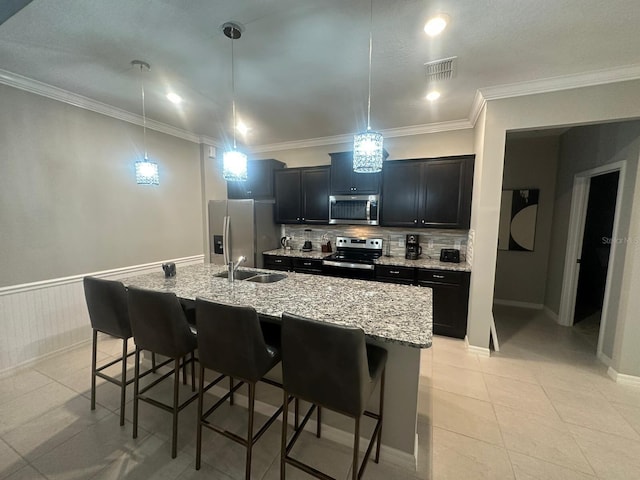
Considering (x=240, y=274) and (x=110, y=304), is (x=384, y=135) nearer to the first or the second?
(x=240, y=274)

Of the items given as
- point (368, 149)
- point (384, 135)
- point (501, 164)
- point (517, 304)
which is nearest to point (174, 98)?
point (368, 149)

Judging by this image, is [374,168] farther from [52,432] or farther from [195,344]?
[52,432]

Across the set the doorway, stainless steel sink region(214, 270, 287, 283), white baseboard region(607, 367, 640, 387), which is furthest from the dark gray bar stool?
the doorway

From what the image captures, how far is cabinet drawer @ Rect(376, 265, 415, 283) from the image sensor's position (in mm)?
3410

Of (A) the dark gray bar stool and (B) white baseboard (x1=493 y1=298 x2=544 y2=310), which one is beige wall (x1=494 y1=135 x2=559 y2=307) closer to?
(B) white baseboard (x1=493 y1=298 x2=544 y2=310)

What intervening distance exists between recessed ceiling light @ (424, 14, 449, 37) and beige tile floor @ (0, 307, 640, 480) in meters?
2.81

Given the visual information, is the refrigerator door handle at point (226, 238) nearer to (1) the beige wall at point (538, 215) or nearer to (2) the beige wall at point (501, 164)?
(2) the beige wall at point (501, 164)

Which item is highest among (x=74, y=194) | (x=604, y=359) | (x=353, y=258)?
(x=74, y=194)

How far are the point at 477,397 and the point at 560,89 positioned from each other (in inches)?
114

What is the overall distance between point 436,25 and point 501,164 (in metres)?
1.60

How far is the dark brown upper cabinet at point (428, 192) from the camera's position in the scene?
3377 mm

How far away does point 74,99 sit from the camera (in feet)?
9.34

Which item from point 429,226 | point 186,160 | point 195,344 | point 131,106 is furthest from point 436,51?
point 186,160

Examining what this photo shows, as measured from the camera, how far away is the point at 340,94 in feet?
9.16
